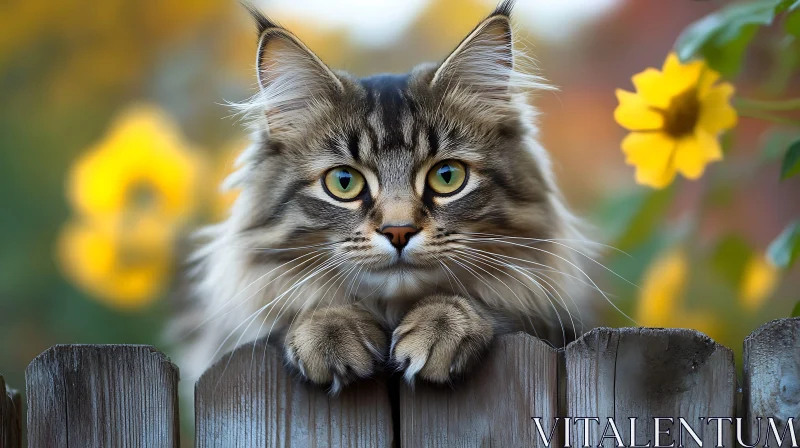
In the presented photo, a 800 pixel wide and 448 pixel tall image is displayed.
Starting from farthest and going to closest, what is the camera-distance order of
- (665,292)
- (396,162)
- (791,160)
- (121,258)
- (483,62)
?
(121,258), (665,292), (483,62), (396,162), (791,160)

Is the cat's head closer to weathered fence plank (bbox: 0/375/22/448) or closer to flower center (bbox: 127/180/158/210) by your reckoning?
weathered fence plank (bbox: 0/375/22/448)

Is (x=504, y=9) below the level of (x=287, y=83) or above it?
above

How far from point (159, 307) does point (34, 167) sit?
76 cm

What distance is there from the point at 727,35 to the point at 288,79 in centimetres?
96

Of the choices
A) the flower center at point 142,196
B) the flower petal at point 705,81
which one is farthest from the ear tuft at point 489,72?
the flower center at point 142,196

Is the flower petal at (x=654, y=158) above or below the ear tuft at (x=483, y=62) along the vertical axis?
below

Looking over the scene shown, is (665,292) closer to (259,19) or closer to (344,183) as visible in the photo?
(344,183)

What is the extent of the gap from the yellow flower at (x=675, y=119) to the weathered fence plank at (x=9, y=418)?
1235mm

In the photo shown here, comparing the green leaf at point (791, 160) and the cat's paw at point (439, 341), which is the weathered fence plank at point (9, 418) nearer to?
the cat's paw at point (439, 341)

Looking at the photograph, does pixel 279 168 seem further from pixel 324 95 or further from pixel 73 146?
pixel 73 146

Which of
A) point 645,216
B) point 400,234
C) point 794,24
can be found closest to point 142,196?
point 400,234

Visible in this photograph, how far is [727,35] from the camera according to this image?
1433 mm

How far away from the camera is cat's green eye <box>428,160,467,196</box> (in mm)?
1770

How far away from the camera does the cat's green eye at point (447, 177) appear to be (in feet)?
5.81
